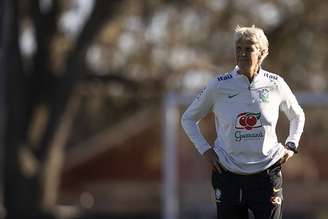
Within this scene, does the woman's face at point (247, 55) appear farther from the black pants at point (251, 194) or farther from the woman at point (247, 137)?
the black pants at point (251, 194)

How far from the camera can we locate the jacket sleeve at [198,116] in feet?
24.3

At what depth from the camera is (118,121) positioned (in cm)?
4844

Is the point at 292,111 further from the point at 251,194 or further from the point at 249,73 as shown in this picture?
the point at 251,194

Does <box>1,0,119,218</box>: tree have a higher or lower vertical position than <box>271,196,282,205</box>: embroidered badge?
higher

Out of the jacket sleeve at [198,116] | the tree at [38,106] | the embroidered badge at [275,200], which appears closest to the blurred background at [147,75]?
the tree at [38,106]

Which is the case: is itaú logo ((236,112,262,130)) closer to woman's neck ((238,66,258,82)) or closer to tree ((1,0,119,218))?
woman's neck ((238,66,258,82))

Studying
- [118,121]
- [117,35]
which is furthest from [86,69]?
[118,121]

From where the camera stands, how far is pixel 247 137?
23.7 ft

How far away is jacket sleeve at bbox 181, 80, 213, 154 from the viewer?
7410 mm

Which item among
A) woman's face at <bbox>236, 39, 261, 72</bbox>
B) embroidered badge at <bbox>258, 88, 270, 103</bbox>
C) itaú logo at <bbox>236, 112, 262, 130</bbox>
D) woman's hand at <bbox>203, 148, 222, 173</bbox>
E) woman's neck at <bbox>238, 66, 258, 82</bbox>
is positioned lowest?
woman's hand at <bbox>203, 148, 222, 173</bbox>

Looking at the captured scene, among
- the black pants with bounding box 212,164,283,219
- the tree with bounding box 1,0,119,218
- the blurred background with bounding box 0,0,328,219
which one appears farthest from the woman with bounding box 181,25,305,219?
the tree with bounding box 1,0,119,218

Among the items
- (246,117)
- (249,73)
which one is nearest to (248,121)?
(246,117)

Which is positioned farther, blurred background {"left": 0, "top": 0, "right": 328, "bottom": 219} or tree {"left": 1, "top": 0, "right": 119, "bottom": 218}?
tree {"left": 1, "top": 0, "right": 119, "bottom": 218}

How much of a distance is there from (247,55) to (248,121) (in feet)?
1.44
